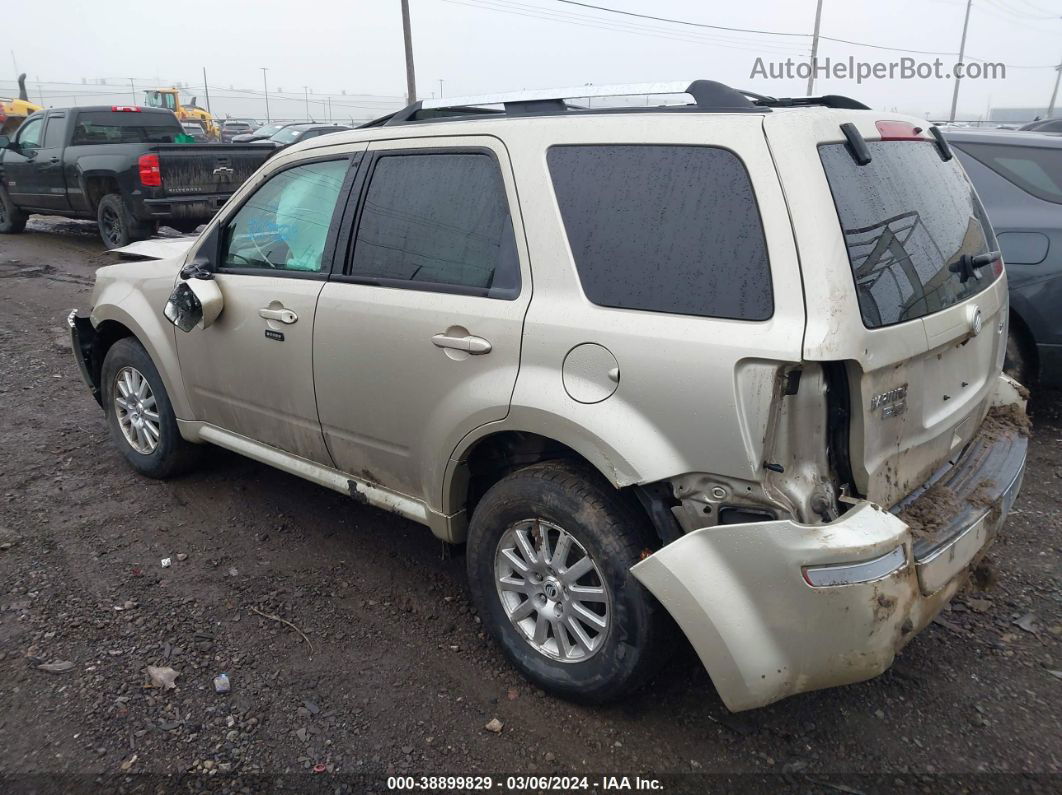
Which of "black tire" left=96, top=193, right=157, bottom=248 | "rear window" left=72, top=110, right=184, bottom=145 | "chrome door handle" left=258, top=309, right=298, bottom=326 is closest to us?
"chrome door handle" left=258, top=309, right=298, bottom=326

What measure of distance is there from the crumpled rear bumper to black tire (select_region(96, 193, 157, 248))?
10.1m

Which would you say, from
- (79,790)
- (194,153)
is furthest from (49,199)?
(79,790)

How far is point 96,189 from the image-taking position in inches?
440

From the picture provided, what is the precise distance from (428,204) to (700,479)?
1.47 meters

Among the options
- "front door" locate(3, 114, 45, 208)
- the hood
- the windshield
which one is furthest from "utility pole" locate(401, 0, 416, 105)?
the hood

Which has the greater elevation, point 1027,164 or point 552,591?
point 1027,164

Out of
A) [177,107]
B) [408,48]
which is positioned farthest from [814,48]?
[177,107]

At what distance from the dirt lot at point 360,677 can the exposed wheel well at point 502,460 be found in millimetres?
587

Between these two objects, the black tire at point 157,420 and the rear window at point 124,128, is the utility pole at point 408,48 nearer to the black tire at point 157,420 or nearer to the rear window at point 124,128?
the rear window at point 124,128

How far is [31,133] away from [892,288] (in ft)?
44.9

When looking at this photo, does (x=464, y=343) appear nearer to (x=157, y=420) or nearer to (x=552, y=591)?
(x=552, y=591)

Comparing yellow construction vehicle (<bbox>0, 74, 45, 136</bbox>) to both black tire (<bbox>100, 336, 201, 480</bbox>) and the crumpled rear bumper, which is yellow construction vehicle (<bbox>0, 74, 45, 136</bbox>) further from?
the crumpled rear bumper

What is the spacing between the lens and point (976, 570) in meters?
2.67

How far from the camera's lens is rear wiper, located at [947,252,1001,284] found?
2719mm
